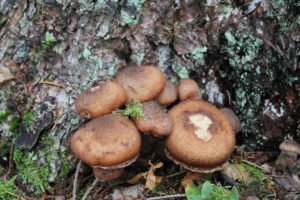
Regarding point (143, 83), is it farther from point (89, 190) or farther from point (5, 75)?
point (5, 75)

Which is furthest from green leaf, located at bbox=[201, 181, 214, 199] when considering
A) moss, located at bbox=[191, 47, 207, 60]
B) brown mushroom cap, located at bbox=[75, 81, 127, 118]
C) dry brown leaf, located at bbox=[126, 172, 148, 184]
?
moss, located at bbox=[191, 47, 207, 60]

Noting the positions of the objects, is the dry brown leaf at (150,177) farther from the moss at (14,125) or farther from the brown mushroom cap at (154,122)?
the moss at (14,125)

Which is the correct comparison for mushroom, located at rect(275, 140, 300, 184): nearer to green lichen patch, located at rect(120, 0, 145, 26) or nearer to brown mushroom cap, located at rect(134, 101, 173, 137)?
brown mushroom cap, located at rect(134, 101, 173, 137)

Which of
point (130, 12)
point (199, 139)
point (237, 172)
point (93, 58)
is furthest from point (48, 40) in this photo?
point (237, 172)

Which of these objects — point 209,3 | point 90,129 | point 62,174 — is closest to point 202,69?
point 209,3

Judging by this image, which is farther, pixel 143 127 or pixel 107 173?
pixel 107 173

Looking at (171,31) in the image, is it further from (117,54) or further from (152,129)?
(152,129)
